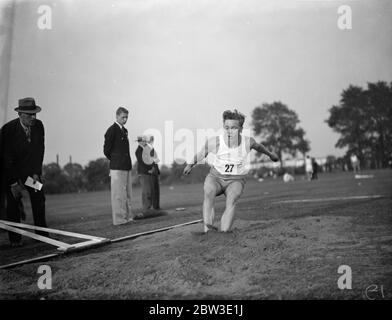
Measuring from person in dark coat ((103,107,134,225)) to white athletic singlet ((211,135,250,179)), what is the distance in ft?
4.36

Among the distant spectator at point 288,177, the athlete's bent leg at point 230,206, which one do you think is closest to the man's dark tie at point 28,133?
the athlete's bent leg at point 230,206

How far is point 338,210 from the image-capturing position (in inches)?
201

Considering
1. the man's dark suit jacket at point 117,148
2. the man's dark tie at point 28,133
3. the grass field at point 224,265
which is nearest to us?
the grass field at point 224,265

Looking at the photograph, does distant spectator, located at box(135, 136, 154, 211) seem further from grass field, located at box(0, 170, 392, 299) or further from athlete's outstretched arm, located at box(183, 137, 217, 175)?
grass field, located at box(0, 170, 392, 299)

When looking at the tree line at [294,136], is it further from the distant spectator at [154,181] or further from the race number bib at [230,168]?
the race number bib at [230,168]

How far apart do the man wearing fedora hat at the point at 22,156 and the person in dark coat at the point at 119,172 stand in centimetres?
82

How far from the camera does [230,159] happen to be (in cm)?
363

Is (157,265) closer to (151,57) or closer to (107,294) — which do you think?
(107,294)

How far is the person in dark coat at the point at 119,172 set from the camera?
4.24m

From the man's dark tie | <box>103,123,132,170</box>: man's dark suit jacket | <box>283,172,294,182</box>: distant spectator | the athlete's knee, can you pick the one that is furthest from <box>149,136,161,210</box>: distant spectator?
<box>283,172,294,182</box>: distant spectator

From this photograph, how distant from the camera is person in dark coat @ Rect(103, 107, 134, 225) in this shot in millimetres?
4242

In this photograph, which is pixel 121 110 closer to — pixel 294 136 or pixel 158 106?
pixel 158 106
